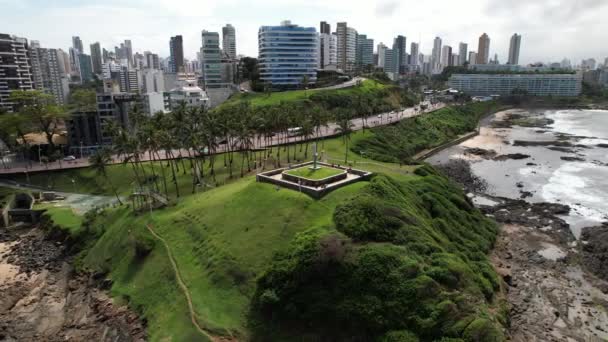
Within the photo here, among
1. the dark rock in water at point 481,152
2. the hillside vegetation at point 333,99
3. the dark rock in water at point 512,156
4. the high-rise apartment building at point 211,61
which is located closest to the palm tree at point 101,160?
the hillside vegetation at point 333,99

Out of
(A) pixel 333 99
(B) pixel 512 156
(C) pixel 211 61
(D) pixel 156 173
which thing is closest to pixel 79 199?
(D) pixel 156 173

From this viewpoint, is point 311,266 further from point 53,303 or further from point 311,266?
point 53,303

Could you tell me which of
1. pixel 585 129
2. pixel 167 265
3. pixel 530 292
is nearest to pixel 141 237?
pixel 167 265

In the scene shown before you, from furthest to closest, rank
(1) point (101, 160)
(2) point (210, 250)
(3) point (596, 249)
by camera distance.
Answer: (1) point (101, 160)
(3) point (596, 249)
(2) point (210, 250)

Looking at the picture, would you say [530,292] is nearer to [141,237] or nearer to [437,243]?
[437,243]

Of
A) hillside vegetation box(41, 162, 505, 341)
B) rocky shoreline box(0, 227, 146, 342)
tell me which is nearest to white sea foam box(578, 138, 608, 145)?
hillside vegetation box(41, 162, 505, 341)

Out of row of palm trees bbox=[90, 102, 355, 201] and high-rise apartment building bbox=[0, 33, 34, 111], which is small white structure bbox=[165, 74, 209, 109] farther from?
row of palm trees bbox=[90, 102, 355, 201]
